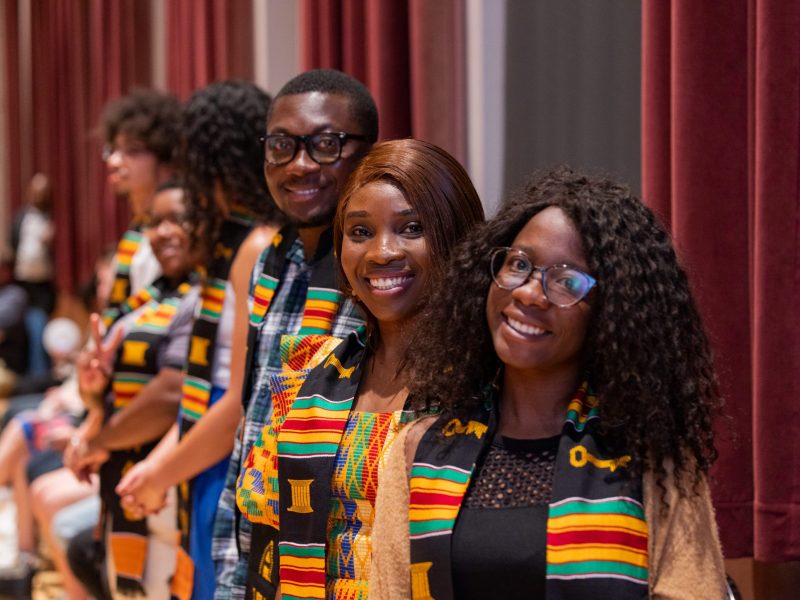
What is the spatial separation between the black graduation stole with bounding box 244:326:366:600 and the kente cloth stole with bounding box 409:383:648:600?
0.72 feet

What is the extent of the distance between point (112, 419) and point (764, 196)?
1.91 m

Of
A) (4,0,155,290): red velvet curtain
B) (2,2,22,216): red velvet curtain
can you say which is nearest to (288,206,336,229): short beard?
(4,0,155,290): red velvet curtain

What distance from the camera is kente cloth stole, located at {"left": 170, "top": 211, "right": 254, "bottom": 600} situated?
275 centimetres

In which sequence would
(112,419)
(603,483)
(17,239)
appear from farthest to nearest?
(17,239) → (112,419) → (603,483)

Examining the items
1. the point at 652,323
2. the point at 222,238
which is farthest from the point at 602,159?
the point at 652,323

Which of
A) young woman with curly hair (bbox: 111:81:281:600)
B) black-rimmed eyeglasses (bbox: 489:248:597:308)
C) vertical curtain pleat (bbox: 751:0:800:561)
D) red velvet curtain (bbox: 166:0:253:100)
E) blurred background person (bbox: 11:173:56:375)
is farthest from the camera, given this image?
blurred background person (bbox: 11:173:56:375)

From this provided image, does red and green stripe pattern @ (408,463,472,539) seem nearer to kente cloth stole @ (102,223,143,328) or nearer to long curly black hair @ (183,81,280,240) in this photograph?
long curly black hair @ (183,81,280,240)

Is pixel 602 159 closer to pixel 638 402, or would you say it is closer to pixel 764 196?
pixel 764 196

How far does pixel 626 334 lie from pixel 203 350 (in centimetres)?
143

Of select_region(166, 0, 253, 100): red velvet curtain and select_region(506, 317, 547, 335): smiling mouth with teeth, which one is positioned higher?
select_region(166, 0, 253, 100): red velvet curtain

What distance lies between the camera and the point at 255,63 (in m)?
4.81

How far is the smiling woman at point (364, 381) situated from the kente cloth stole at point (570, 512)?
0.16 m

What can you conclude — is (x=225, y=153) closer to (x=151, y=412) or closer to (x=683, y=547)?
(x=151, y=412)

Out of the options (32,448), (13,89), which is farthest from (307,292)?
(13,89)
